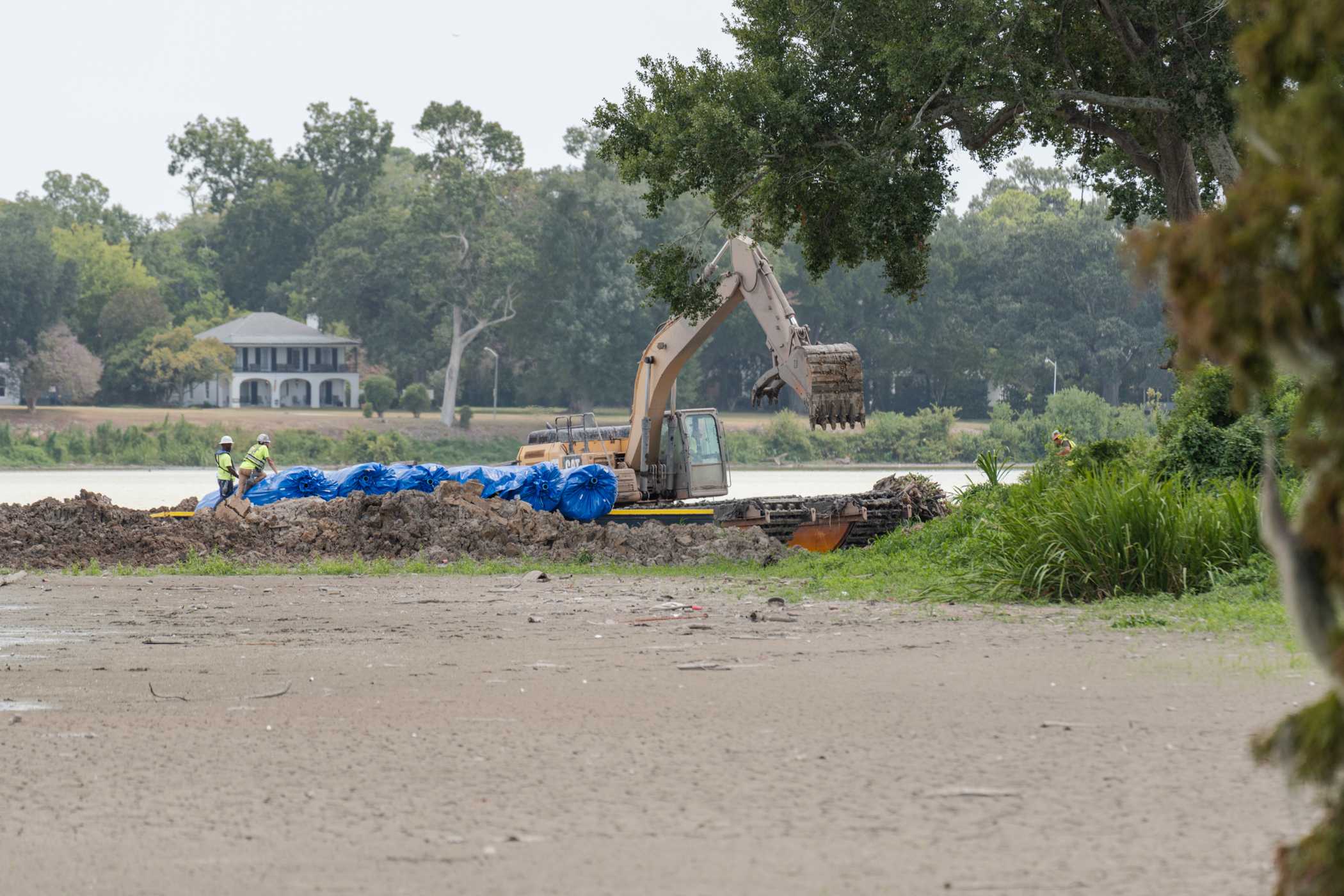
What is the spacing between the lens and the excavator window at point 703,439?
27516 mm

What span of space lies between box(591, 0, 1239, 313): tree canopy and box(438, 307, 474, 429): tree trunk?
66.5 metres

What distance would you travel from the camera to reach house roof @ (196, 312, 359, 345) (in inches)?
3878

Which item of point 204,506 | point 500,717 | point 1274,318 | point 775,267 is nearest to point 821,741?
point 500,717

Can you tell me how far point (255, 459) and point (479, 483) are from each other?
488 cm

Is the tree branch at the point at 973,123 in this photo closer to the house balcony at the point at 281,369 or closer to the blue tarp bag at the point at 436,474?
the blue tarp bag at the point at 436,474

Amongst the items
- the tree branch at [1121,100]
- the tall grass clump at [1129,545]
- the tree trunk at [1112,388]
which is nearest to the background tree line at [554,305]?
the tree trunk at [1112,388]

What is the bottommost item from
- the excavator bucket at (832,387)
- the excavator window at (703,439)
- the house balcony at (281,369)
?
the excavator window at (703,439)

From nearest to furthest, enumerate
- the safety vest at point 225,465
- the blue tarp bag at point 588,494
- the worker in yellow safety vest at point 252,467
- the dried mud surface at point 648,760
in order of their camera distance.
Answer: the dried mud surface at point 648,760 → the blue tarp bag at point 588,494 → the safety vest at point 225,465 → the worker in yellow safety vest at point 252,467

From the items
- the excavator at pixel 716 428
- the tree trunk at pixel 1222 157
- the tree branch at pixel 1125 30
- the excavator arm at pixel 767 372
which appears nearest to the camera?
the tree trunk at pixel 1222 157

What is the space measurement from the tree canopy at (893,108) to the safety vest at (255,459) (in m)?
8.21

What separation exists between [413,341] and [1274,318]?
94.9 meters

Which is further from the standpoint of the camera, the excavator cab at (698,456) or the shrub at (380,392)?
the shrub at (380,392)

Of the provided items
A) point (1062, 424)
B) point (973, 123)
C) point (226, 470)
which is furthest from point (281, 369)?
point (973, 123)

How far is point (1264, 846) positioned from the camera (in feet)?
22.2
